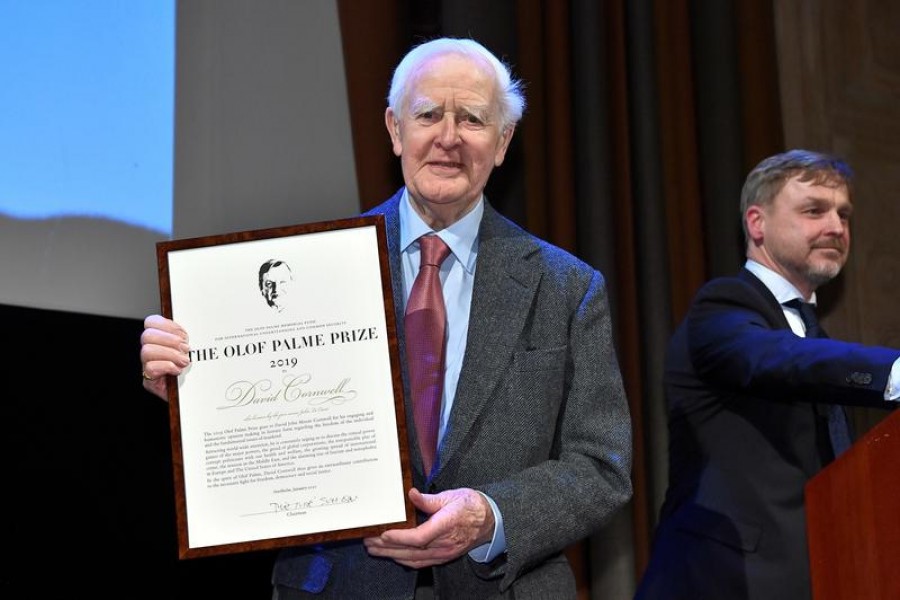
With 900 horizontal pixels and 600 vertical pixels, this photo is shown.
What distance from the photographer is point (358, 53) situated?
131 inches

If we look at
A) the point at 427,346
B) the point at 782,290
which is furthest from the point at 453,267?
the point at 782,290

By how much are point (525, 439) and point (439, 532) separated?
271 mm

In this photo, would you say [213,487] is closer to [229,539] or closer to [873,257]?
[229,539]

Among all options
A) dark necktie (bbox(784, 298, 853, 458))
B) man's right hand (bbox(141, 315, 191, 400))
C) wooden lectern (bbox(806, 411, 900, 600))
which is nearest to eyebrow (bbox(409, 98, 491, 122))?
man's right hand (bbox(141, 315, 191, 400))

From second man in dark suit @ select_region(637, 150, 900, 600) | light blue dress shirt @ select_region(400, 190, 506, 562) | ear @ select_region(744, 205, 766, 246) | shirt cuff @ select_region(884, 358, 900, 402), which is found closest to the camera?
light blue dress shirt @ select_region(400, 190, 506, 562)

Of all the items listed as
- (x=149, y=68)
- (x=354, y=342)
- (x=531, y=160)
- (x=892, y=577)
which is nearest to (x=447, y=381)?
(x=354, y=342)

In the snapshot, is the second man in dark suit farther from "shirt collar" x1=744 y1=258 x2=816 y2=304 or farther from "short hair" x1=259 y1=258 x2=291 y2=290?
"short hair" x1=259 y1=258 x2=291 y2=290

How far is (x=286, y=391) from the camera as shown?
1845 millimetres

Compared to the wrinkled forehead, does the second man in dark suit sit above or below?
below

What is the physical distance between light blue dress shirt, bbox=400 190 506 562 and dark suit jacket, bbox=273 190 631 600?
37mm

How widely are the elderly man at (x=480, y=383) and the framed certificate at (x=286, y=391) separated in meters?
0.06

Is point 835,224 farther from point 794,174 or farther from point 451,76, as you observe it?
point 451,76

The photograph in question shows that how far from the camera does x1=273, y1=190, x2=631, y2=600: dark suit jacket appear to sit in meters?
1.89

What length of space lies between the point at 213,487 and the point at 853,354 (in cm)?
135
